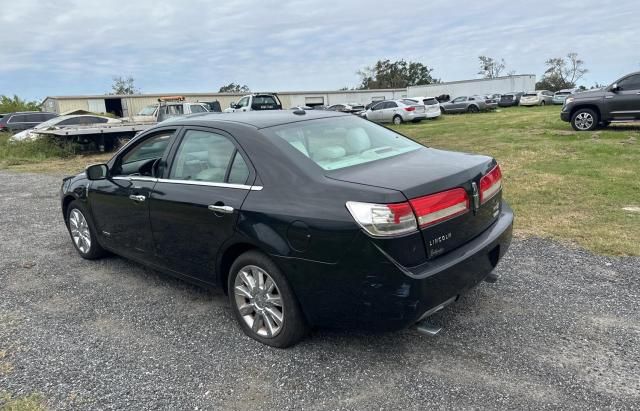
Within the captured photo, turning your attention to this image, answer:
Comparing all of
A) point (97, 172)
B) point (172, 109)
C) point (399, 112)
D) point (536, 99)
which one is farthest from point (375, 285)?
point (536, 99)

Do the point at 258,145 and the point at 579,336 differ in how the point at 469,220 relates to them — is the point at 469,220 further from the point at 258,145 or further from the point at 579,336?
the point at 258,145

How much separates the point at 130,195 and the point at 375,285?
2.51m

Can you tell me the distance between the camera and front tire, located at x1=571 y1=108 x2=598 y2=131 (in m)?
13.7

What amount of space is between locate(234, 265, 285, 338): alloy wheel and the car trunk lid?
2.84 ft

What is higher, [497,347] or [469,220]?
[469,220]

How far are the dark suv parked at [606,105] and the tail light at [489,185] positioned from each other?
11613mm

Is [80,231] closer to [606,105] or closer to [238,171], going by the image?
[238,171]

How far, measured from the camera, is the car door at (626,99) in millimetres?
12578

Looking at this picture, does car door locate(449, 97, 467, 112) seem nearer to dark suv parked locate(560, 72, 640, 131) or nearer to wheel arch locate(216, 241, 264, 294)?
dark suv parked locate(560, 72, 640, 131)

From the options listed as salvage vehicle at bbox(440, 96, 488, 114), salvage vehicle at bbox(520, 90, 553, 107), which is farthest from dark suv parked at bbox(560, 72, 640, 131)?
salvage vehicle at bbox(520, 90, 553, 107)

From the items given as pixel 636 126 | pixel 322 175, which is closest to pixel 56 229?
pixel 322 175

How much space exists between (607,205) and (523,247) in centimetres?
211

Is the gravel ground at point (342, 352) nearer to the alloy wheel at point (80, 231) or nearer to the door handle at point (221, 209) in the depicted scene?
the alloy wheel at point (80, 231)

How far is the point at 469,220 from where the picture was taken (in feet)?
10.1
